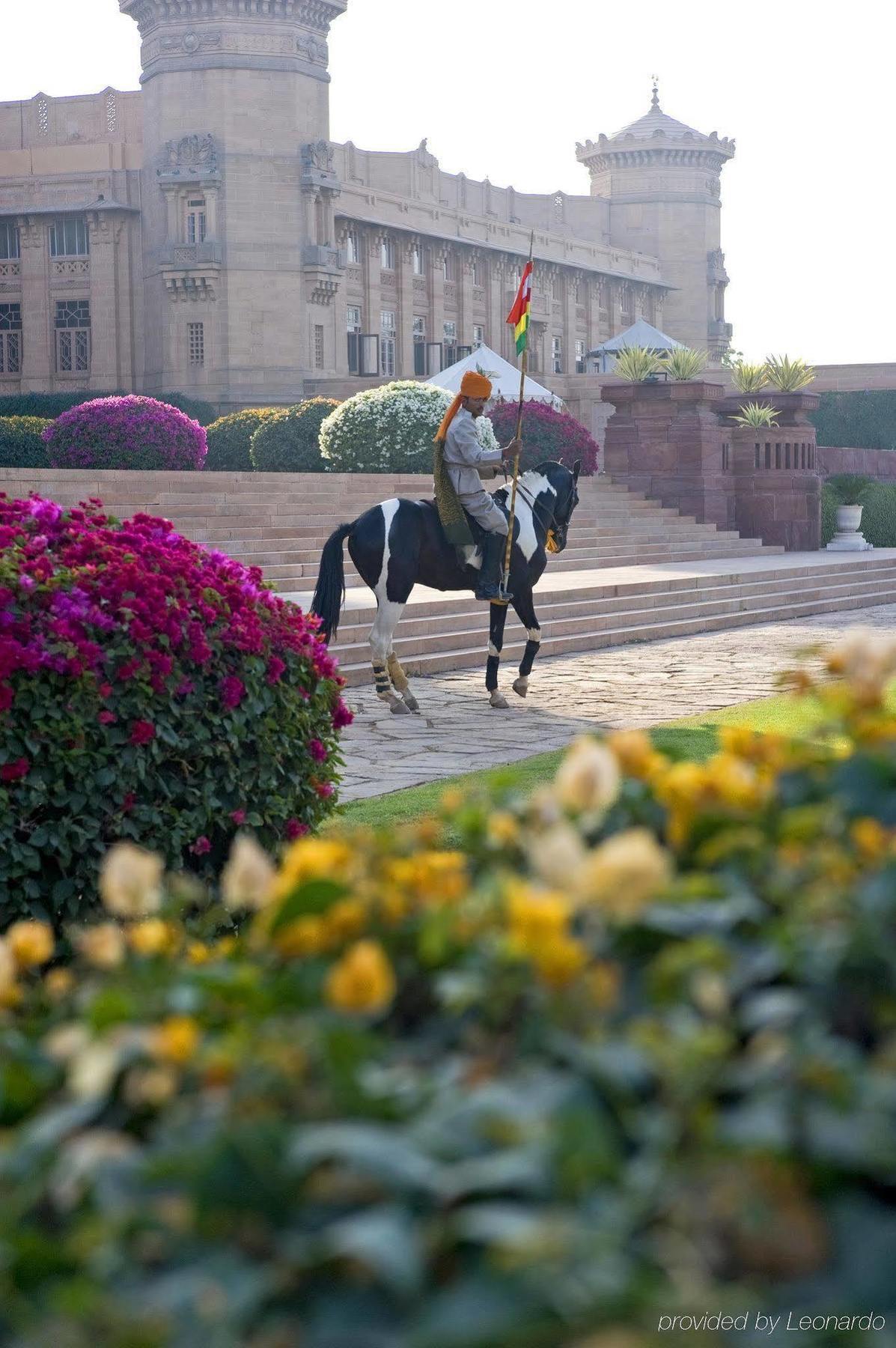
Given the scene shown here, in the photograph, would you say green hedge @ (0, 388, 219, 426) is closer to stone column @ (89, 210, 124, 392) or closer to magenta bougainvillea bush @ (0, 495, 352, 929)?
stone column @ (89, 210, 124, 392)

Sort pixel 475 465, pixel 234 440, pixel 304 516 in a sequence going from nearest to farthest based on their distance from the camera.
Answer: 1. pixel 475 465
2. pixel 304 516
3. pixel 234 440

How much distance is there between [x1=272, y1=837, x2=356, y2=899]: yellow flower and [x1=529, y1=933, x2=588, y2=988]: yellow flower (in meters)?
0.39

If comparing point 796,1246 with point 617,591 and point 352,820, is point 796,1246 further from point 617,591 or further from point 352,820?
point 617,591

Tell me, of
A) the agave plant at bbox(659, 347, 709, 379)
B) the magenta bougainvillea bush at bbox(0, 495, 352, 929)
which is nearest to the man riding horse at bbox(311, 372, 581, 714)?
the magenta bougainvillea bush at bbox(0, 495, 352, 929)

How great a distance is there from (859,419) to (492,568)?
129 ft

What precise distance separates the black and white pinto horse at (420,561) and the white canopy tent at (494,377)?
78.9ft

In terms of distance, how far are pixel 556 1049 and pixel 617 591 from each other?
1754 cm

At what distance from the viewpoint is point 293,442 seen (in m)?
32.4

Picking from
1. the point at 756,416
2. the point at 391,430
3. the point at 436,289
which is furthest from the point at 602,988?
the point at 436,289

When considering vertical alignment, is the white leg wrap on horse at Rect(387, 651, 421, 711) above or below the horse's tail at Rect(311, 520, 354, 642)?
below

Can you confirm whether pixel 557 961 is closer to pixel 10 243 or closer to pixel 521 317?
pixel 521 317

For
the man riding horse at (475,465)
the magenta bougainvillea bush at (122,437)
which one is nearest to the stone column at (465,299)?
the magenta bougainvillea bush at (122,437)

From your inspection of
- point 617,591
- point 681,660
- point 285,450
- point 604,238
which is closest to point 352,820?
point 681,660

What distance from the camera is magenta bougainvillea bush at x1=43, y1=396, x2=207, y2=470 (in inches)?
961
